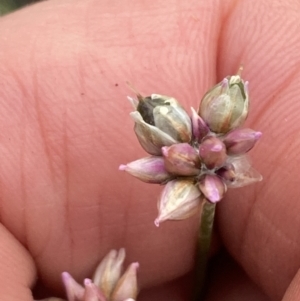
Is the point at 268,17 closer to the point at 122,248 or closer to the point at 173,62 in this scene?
the point at 173,62

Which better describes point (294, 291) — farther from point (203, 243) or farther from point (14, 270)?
point (14, 270)

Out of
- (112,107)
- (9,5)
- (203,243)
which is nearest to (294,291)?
(203,243)

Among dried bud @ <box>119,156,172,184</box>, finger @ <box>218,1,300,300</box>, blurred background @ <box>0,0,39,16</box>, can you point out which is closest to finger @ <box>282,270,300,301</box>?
finger @ <box>218,1,300,300</box>

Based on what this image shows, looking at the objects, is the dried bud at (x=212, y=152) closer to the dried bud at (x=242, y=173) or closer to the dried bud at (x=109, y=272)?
the dried bud at (x=242, y=173)

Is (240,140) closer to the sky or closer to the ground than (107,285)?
closer to the sky

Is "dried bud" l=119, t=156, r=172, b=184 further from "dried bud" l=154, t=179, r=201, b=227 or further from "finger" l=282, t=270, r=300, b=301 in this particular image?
"finger" l=282, t=270, r=300, b=301

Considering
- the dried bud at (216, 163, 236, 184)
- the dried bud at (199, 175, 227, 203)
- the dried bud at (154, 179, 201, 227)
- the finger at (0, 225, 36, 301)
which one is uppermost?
the dried bud at (216, 163, 236, 184)
